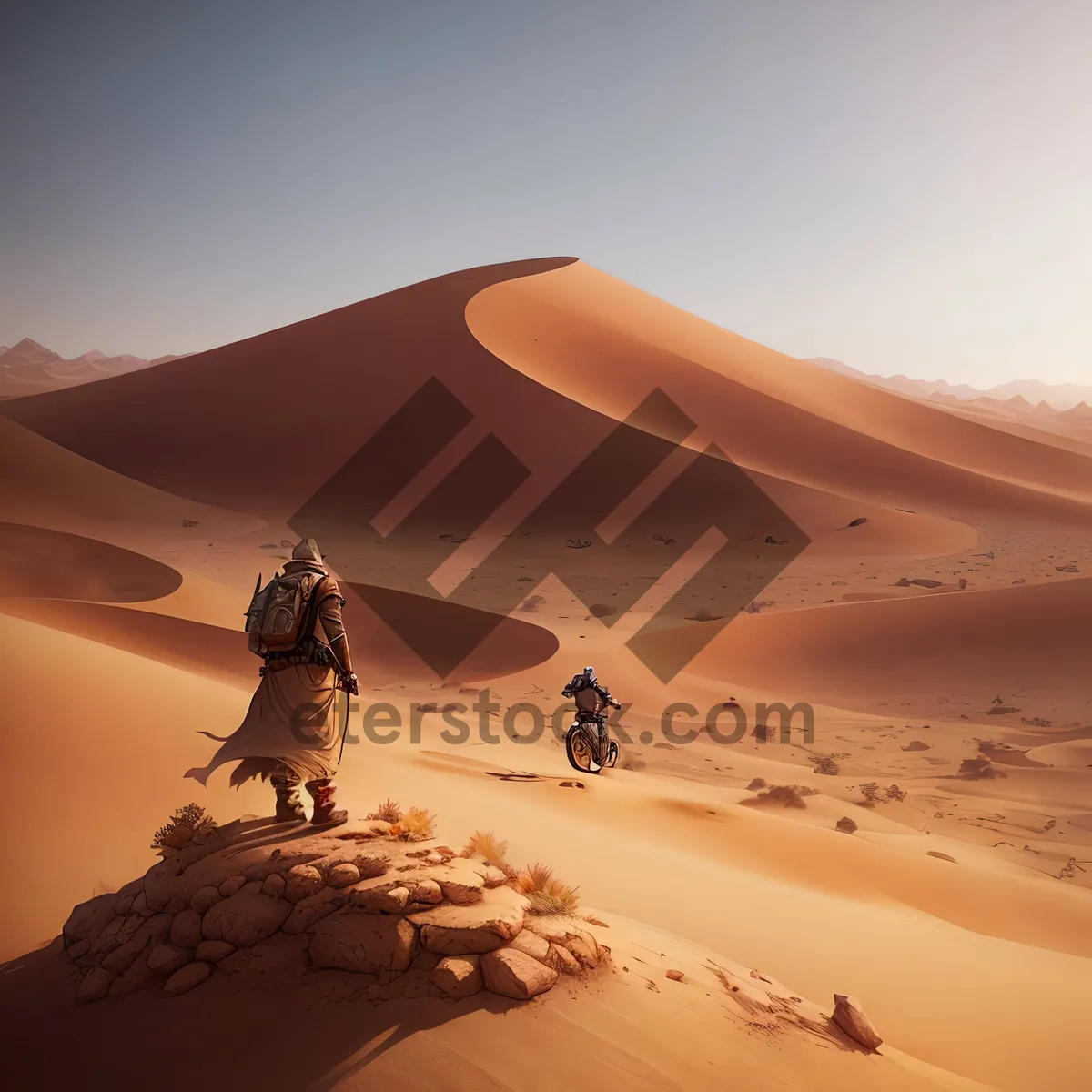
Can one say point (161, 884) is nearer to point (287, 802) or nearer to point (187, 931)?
point (187, 931)

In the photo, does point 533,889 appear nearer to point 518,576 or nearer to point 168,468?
Result: point 518,576

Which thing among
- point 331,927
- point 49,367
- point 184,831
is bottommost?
point 331,927

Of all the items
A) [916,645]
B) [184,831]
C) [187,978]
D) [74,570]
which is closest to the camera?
[187,978]

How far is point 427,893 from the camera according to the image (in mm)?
3535

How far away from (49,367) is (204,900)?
15979 centimetres

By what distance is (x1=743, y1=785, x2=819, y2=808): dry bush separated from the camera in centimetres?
948

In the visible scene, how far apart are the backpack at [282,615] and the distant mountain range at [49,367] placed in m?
92.9

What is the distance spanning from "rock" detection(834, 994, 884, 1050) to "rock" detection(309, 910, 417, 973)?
2.26 m

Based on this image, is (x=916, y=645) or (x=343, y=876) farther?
(x=916, y=645)

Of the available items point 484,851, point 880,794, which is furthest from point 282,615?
point 880,794

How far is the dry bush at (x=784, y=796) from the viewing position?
373 inches

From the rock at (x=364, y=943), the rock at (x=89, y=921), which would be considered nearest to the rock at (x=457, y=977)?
the rock at (x=364, y=943)

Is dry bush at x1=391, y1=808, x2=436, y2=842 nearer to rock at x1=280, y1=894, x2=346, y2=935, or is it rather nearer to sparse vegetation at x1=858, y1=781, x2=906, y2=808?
rock at x1=280, y1=894, x2=346, y2=935

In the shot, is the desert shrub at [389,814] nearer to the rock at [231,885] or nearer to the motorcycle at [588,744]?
the rock at [231,885]
